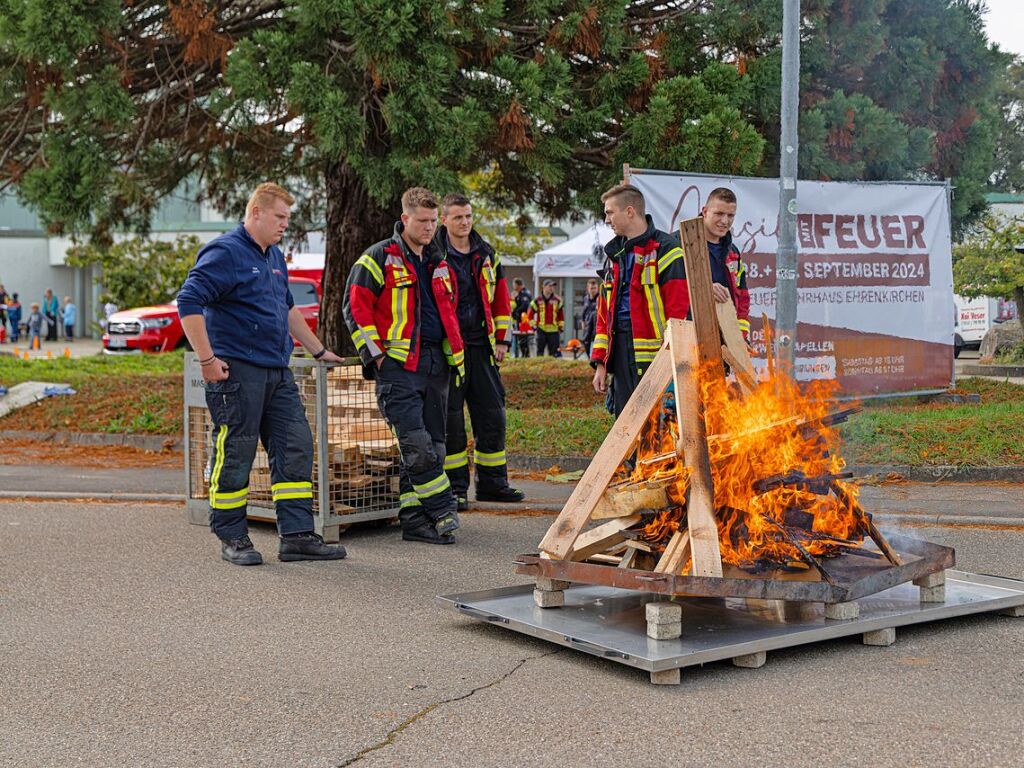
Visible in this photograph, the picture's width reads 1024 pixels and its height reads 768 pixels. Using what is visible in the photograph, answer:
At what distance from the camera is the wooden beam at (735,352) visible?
20.1 feet

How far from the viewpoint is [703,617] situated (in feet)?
18.2

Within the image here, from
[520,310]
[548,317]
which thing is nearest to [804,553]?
[548,317]

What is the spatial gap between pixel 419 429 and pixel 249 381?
3.70ft

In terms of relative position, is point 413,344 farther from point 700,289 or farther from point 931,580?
point 931,580

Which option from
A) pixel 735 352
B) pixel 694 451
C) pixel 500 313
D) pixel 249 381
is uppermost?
pixel 500 313

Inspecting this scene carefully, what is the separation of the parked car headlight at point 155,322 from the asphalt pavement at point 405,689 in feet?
79.3

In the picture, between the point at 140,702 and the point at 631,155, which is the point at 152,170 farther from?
the point at 140,702

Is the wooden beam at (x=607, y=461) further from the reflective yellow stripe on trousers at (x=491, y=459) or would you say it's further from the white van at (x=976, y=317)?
the white van at (x=976, y=317)

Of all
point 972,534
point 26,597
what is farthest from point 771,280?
point 26,597

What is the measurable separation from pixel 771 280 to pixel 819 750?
9182 millimetres

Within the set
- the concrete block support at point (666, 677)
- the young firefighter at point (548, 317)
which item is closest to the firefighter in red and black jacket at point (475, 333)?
the concrete block support at point (666, 677)

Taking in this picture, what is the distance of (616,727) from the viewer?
4398mm

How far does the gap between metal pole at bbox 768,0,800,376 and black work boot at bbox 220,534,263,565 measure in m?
5.37

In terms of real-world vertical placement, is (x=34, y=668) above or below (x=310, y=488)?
below
